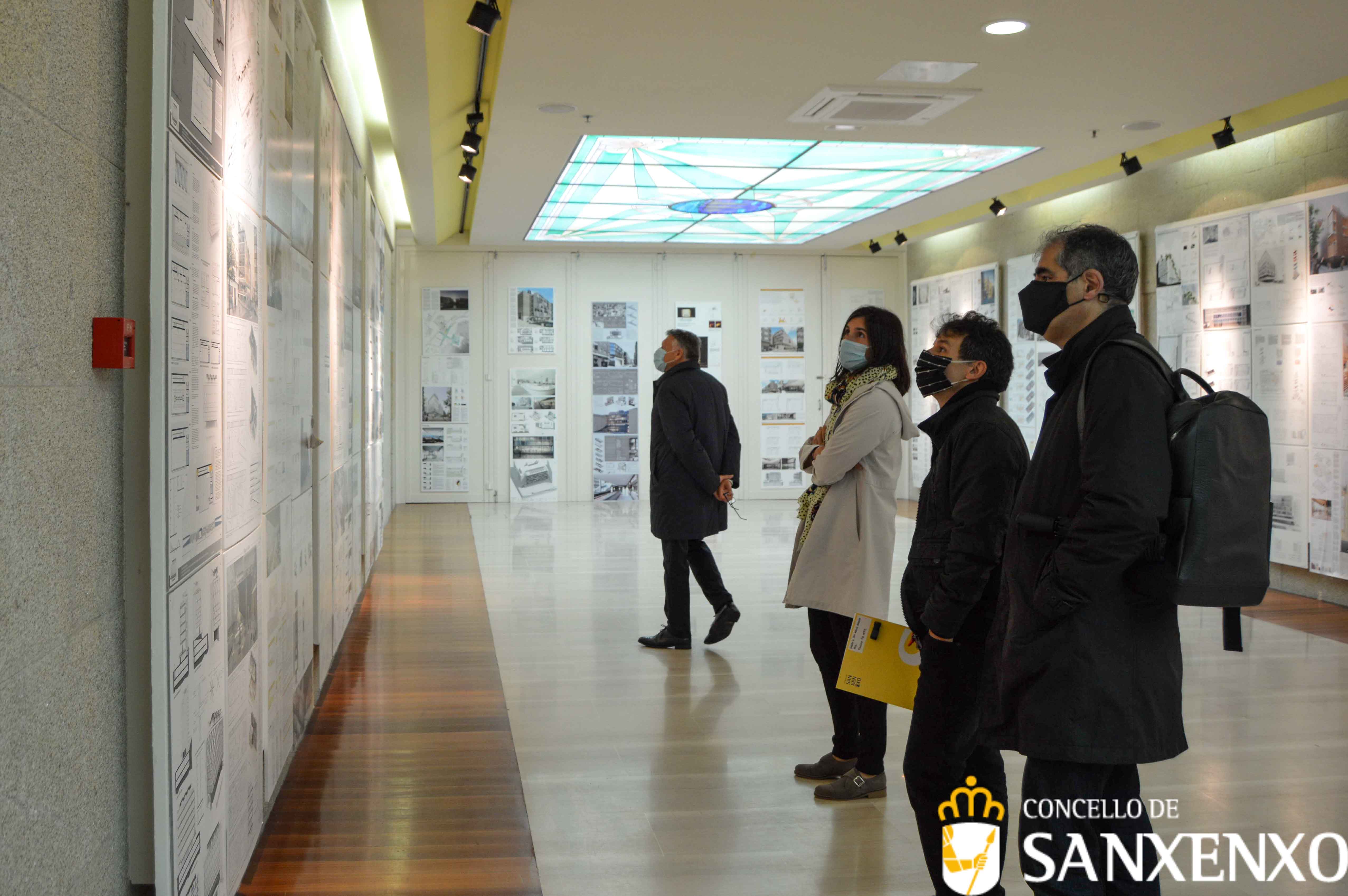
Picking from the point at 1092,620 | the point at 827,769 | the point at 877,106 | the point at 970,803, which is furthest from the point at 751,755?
the point at 877,106

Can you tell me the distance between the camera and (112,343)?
6.11 ft

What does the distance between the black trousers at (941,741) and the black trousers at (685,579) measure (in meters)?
3.24

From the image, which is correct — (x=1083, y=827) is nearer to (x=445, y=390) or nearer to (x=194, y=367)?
(x=194, y=367)

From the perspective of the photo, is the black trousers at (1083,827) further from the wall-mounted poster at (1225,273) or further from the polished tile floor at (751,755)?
the wall-mounted poster at (1225,273)

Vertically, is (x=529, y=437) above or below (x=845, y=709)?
above

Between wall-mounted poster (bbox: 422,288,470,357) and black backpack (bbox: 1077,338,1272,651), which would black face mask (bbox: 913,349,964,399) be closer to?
black backpack (bbox: 1077,338,1272,651)

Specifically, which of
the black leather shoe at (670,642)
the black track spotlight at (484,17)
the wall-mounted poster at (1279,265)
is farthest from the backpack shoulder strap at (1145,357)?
the wall-mounted poster at (1279,265)

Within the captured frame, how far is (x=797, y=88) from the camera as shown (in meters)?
7.14

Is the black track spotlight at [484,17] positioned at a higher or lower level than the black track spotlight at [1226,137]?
lower

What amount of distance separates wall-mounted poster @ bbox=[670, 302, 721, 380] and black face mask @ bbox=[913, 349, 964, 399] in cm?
1267

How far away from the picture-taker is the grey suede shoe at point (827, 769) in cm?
399

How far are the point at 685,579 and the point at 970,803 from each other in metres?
3.42

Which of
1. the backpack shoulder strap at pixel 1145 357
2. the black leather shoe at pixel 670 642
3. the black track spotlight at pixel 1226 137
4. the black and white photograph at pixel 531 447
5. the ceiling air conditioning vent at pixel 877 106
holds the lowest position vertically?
the black leather shoe at pixel 670 642

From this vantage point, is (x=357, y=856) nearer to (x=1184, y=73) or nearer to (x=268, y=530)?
(x=268, y=530)
